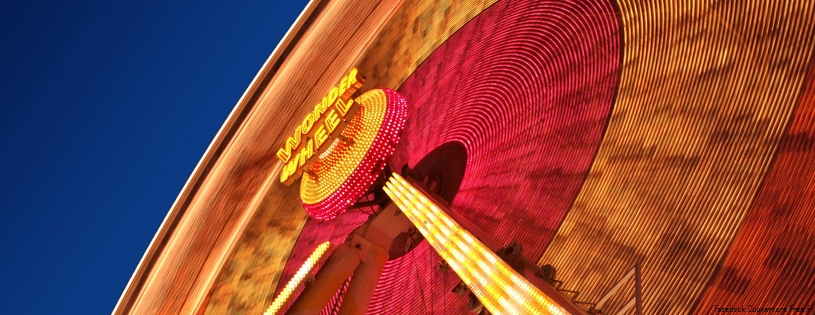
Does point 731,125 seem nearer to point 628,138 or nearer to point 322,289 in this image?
point 628,138

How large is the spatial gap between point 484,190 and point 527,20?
2.39m

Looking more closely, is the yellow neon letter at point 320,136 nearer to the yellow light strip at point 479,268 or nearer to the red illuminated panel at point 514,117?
the red illuminated panel at point 514,117

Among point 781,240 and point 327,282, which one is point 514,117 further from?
point 781,240

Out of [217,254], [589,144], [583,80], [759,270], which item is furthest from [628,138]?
[217,254]

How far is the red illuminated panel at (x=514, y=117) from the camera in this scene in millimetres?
8953

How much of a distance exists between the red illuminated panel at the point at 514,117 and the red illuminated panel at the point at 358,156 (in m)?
1.22

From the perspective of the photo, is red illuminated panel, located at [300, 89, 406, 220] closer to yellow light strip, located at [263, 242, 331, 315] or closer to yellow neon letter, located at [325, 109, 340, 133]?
yellow neon letter, located at [325, 109, 340, 133]

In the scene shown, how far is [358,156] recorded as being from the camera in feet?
36.2

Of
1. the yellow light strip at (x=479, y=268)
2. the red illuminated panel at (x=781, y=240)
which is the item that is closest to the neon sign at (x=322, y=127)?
the yellow light strip at (x=479, y=268)

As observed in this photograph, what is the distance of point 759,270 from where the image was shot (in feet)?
19.2

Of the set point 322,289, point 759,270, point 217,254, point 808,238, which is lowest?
point 217,254

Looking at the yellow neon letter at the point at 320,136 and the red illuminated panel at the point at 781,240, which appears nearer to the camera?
the red illuminated panel at the point at 781,240

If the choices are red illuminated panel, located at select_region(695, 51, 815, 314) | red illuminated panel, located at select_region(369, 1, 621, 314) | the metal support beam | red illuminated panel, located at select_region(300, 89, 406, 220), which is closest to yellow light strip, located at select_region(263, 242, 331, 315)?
the metal support beam

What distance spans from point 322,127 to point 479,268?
5843 millimetres
